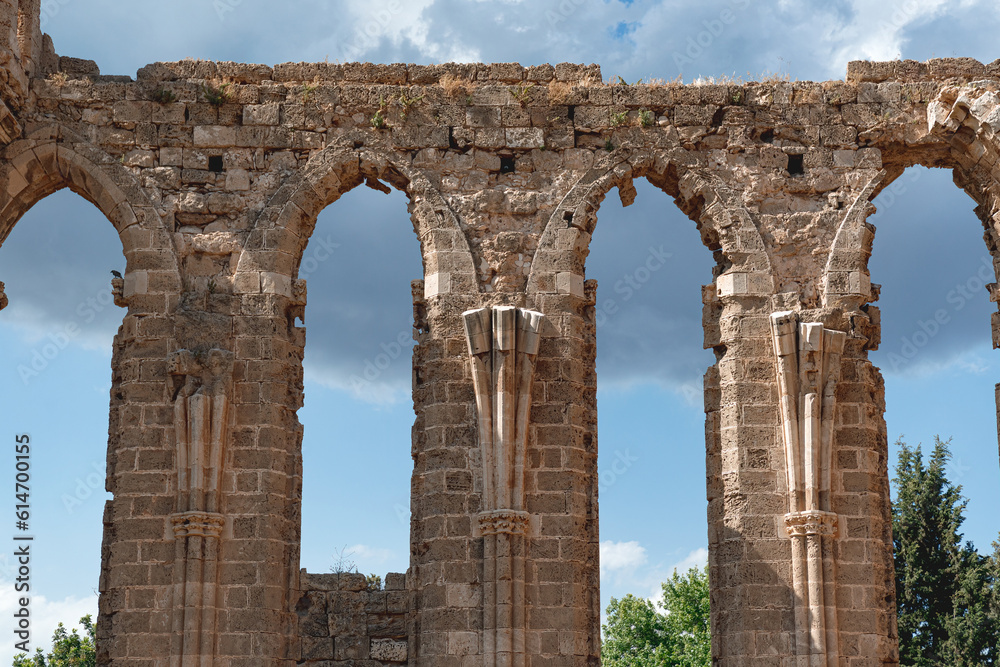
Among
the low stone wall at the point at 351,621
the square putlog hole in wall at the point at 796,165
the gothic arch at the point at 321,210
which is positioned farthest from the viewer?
the square putlog hole in wall at the point at 796,165

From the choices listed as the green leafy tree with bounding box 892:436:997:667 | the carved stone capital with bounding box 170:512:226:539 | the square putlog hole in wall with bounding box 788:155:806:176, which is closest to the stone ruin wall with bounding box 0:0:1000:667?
the carved stone capital with bounding box 170:512:226:539

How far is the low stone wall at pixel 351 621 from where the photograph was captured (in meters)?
14.4

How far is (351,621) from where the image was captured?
14.5 meters

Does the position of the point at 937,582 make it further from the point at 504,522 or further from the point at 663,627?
the point at 504,522

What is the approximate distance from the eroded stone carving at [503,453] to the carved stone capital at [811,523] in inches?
115

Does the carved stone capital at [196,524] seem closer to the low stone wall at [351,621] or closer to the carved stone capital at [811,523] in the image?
the low stone wall at [351,621]

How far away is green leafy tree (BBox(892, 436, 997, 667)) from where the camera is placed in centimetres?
2658

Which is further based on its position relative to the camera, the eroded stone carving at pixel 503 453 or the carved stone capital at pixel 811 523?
the carved stone capital at pixel 811 523

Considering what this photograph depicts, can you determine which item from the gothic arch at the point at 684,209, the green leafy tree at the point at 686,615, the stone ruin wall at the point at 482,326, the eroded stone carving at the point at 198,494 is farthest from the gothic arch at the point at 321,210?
the green leafy tree at the point at 686,615

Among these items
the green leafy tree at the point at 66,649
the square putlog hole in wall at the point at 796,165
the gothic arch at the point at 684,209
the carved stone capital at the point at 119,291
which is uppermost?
the square putlog hole in wall at the point at 796,165

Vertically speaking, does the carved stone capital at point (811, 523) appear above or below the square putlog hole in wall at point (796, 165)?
below

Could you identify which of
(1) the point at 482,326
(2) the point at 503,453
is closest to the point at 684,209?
(1) the point at 482,326

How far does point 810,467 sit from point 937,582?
587 inches

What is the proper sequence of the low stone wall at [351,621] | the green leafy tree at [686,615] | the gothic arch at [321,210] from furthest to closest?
the green leafy tree at [686,615]
the gothic arch at [321,210]
the low stone wall at [351,621]
